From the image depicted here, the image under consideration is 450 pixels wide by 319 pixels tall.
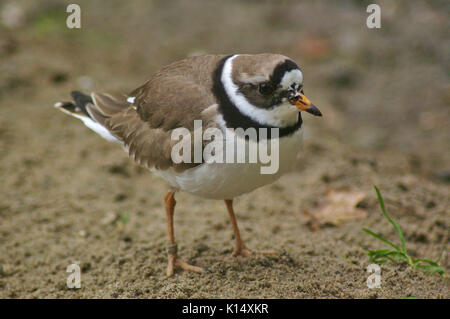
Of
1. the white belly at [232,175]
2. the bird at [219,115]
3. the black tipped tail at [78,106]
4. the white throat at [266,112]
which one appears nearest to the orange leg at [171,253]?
the bird at [219,115]

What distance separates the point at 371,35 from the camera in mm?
7980

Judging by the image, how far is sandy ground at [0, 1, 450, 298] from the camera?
3992 millimetres

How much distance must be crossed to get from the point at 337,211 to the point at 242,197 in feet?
3.07

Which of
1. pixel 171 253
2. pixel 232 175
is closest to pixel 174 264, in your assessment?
pixel 171 253

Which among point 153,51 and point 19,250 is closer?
point 19,250

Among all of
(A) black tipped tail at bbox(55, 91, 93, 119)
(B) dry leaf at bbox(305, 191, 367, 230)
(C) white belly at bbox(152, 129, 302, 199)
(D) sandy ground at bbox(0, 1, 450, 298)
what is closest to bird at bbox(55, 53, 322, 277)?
(C) white belly at bbox(152, 129, 302, 199)

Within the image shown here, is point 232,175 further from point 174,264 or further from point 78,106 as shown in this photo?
point 78,106

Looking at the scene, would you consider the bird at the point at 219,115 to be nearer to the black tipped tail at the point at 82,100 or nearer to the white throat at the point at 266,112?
the white throat at the point at 266,112

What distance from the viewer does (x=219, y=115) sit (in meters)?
3.47

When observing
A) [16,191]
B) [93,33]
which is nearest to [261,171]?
[16,191]

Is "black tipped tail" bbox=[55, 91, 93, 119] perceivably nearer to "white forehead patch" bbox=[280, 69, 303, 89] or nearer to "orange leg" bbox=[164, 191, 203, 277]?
"orange leg" bbox=[164, 191, 203, 277]

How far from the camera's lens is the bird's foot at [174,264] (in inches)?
155

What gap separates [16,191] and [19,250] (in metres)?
0.95
